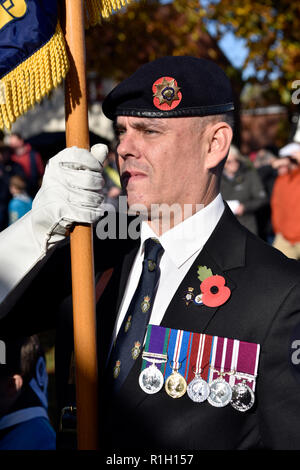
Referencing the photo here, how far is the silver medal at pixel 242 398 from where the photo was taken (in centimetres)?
181

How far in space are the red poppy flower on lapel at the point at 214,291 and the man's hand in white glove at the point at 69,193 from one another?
444mm

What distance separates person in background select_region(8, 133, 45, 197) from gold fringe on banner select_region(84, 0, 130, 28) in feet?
22.6

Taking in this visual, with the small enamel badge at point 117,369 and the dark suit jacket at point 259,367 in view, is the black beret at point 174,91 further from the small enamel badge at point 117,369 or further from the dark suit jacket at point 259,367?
the small enamel badge at point 117,369

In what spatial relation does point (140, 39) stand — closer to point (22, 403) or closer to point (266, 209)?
point (266, 209)

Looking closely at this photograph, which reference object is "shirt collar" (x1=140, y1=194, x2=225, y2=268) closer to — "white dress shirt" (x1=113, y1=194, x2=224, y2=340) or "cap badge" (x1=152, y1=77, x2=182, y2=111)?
"white dress shirt" (x1=113, y1=194, x2=224, y2=340)

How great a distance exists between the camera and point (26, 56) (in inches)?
70.4

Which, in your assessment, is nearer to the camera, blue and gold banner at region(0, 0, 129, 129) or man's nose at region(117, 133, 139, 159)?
blue and gold banner at region(0, 0, 129, 129)

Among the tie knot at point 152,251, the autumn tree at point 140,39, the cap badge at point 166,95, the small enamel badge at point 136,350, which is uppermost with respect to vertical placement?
the autumn tree at point 140,39

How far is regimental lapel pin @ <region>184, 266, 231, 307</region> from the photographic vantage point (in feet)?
6.40

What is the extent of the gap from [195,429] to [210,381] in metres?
0.16

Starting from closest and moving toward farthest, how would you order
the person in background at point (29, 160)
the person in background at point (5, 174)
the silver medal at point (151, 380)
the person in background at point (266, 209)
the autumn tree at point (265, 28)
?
1. the silver medal at point (151, 380)
2. the person in background at point (5, 174)
3. the person in background at point (266, 209)
4. the person in background at point (29, 160)
5. the autumn tree at point (265, 28)

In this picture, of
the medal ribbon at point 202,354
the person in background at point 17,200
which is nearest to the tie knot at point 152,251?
the medal ribbon at point 202,354

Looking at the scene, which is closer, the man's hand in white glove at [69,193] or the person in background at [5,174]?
the man's hand in white glove at [69,193]

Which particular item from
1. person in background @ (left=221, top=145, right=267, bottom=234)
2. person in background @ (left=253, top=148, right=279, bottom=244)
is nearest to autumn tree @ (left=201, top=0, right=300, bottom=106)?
person in background @ (left=253, top=148, right=279, bottom=244)
